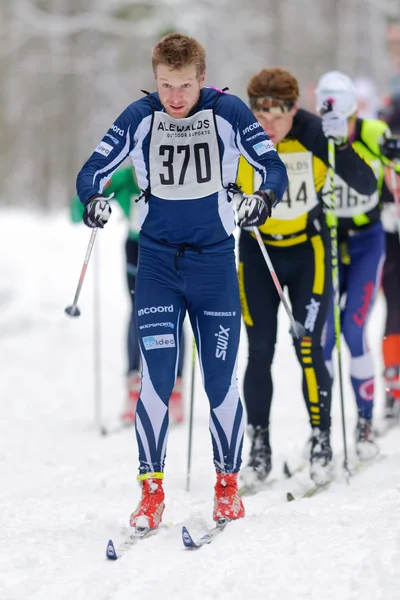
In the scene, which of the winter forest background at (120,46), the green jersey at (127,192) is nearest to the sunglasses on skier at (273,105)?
the green jersey at (127,192)

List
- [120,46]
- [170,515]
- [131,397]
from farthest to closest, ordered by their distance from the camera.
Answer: [120,46] → [131,397] → [170,515]

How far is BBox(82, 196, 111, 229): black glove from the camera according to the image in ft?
12.8

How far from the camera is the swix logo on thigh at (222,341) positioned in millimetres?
4141

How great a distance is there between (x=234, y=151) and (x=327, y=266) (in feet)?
4.45

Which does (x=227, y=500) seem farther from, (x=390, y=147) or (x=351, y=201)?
(x=390, y=147)

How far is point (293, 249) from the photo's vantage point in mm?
5188

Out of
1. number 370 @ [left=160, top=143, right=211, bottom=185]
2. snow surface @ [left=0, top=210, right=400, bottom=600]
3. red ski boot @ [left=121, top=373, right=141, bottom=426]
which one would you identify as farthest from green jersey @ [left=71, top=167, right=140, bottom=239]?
number 370 @ [left=160, top=143, right=211, bottom=185]

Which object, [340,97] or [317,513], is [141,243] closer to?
[317,513]

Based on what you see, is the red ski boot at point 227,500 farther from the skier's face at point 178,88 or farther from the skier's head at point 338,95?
the skier's head at point 338,95

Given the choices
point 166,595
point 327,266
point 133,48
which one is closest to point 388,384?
point 327,266

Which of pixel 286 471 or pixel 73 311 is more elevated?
pixel 73 311

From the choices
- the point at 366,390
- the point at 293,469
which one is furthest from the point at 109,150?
the point at 366,390

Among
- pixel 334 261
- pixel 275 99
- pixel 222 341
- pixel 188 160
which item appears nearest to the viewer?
pixel 188 160

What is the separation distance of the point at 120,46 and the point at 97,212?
25.7m
